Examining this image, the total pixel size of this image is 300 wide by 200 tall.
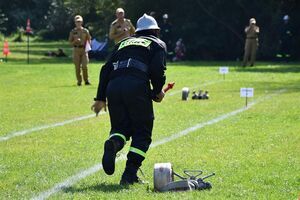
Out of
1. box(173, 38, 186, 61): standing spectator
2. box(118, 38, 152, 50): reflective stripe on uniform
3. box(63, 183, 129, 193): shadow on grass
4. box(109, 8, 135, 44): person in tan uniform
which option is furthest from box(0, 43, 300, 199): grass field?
box(173, 38, 186, 61): standing spectator

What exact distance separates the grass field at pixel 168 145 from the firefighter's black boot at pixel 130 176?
0.20 metres

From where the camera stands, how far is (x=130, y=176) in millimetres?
9594

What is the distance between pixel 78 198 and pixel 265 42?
40.1 meters

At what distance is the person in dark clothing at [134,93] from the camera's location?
9.61m

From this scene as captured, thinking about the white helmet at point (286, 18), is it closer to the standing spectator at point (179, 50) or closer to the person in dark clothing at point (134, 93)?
the standing spectator at point (179, 50)

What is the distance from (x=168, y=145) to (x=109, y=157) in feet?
12.3

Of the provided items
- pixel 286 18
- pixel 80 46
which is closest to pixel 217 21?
pixel 286 18

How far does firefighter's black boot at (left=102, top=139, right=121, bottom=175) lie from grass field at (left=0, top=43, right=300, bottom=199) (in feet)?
0.79

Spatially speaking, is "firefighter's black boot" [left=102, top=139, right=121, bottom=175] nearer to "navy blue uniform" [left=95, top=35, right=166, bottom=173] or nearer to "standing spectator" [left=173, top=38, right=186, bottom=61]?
"navy blue uniform" [left=95, top=35, right=166, bottom=173]

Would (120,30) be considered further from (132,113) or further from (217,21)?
(217,21)

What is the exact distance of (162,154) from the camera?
12008mm

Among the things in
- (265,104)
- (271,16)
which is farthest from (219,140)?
(271,16)

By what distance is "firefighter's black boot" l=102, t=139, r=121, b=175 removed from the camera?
9.29 m

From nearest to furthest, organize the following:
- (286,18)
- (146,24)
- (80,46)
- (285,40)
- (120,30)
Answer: (146,24) < (120,30) < (80,46) < (286,18) < (285,40)
